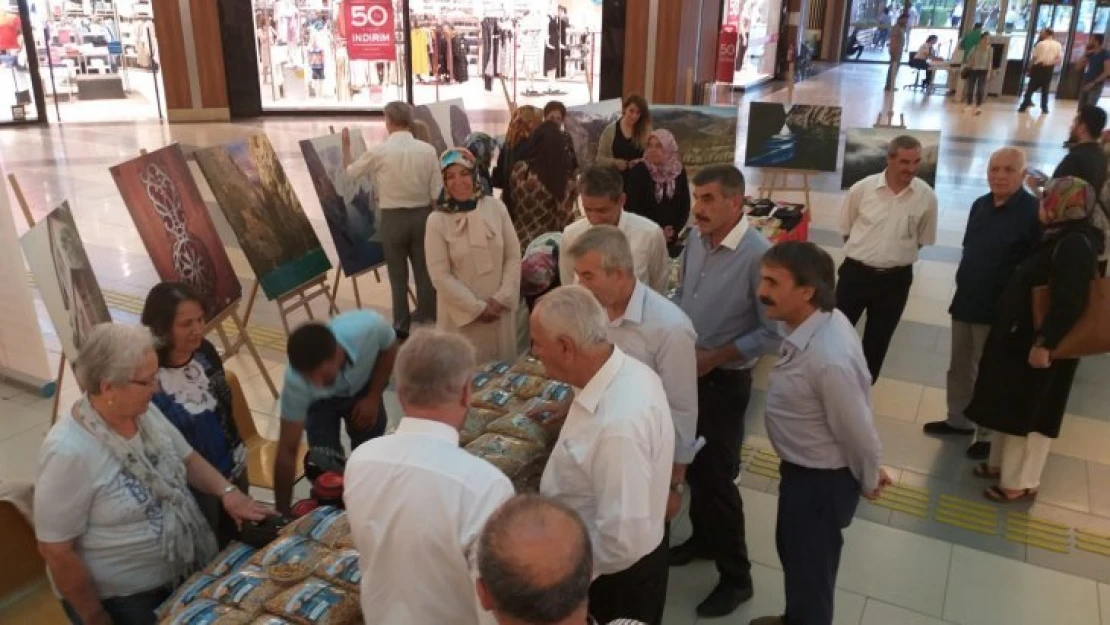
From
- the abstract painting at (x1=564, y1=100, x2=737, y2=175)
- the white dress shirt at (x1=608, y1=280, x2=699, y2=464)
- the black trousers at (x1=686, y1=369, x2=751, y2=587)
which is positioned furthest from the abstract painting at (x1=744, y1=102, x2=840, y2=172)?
the white dress shirt at (x1=608, y1=280, x2=699, y2=464)

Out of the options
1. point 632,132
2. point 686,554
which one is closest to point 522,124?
point 632,132

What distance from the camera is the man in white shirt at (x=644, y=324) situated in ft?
9.07

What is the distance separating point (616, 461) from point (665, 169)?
3770 millimetres

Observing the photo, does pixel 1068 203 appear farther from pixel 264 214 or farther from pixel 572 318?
pixel 264 214

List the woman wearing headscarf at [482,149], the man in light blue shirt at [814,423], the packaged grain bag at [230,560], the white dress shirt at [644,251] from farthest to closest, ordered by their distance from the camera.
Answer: the woman wearing headscarf at [482,149], the white dress shirt at [644,251], the man in light blue shirt at [814,423], the packaged grain bag at [230,560]

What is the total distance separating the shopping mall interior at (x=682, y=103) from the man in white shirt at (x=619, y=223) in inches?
50.8

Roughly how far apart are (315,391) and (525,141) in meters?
3.64

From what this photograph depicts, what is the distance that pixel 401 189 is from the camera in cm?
612

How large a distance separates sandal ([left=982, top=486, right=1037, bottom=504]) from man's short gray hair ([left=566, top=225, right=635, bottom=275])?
9.19 ft

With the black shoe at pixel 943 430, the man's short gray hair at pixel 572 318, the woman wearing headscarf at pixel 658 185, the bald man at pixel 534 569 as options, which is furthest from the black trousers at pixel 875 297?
the bald man at pixel 534 569

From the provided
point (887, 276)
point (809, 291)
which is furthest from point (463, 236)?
point (887, 276)

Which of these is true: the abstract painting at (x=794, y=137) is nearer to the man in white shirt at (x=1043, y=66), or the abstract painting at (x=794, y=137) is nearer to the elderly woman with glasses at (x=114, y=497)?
the elderly woman with glasses at (x=114, y=497)

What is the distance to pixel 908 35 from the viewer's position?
2731 centimetres

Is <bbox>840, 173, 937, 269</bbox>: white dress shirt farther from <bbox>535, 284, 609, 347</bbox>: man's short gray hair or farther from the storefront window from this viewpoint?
the storefront window
